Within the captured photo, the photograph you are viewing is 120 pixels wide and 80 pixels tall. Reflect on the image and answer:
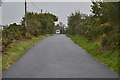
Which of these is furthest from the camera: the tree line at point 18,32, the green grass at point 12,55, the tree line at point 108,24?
the tree line at point 18,32

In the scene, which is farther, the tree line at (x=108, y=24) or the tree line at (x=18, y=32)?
the tree line at (x=18, y=32)

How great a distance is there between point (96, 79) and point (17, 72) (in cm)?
336

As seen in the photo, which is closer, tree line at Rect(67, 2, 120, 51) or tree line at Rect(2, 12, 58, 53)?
tree line at Rect(67, 2, 120, 51)

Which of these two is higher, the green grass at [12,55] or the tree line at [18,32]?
the tree line at [18,32]

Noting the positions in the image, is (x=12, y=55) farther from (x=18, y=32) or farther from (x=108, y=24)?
(x=18, y=32)

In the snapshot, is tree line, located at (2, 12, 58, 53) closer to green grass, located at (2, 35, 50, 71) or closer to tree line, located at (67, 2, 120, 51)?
green grass, located at (2, 35, 50, 71)

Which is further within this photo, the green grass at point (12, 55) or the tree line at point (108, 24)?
the tree line at point (108, 24)

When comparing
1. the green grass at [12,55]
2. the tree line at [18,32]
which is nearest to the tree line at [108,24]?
the green grass at [12,55]

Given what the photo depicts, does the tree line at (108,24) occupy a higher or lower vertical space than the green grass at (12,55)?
higher

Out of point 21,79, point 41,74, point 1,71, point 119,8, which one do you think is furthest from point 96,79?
point 119,8

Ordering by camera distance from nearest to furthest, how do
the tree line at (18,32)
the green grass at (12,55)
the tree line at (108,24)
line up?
the green grass at (12,55) < the tree line at (108,24) < the tree line at (18,32)

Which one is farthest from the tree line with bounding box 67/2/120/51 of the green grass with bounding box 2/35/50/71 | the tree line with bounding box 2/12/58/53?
the tree line with bounding box 2/12/58/53

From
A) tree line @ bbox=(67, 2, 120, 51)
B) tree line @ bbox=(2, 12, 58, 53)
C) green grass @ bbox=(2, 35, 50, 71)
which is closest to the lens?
green grass @ bbox=(2, 35, 50, 71)

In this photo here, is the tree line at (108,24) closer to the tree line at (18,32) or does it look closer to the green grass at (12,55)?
the green grass at (12,55)
